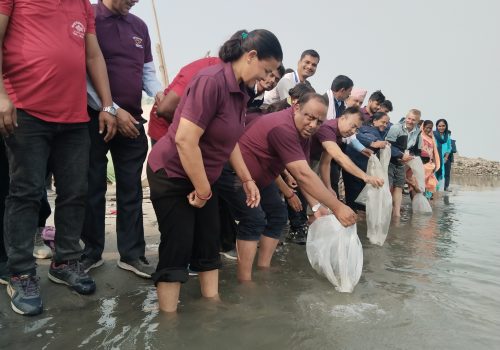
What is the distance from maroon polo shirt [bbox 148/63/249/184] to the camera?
2201mm

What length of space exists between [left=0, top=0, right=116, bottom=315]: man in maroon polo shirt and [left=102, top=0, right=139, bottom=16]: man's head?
42 centimetres

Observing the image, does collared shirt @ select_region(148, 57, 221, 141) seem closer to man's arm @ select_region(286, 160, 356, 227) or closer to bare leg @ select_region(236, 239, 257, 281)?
man's arm @ select_region(286, 160, 356, 227)

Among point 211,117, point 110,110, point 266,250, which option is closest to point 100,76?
point 110,110

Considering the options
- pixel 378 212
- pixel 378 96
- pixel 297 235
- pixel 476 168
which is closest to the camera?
pixel 378 212

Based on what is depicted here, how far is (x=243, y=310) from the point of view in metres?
2.68

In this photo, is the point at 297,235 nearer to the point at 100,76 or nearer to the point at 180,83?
the point at 180,83

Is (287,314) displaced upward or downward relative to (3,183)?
downward

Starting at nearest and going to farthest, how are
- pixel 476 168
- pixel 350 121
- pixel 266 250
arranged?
1. pixel 266 250
2. pixel 350 121
3. pixel 476 168

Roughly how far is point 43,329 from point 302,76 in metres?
4.13

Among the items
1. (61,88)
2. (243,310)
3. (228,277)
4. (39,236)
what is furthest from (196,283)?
(61,88)

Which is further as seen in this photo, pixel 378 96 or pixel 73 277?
pixel 378 96

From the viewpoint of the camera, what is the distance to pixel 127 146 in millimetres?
3100

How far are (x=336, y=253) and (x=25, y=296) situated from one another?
2.01 metres

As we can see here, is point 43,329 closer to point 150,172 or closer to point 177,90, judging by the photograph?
point 150,172
